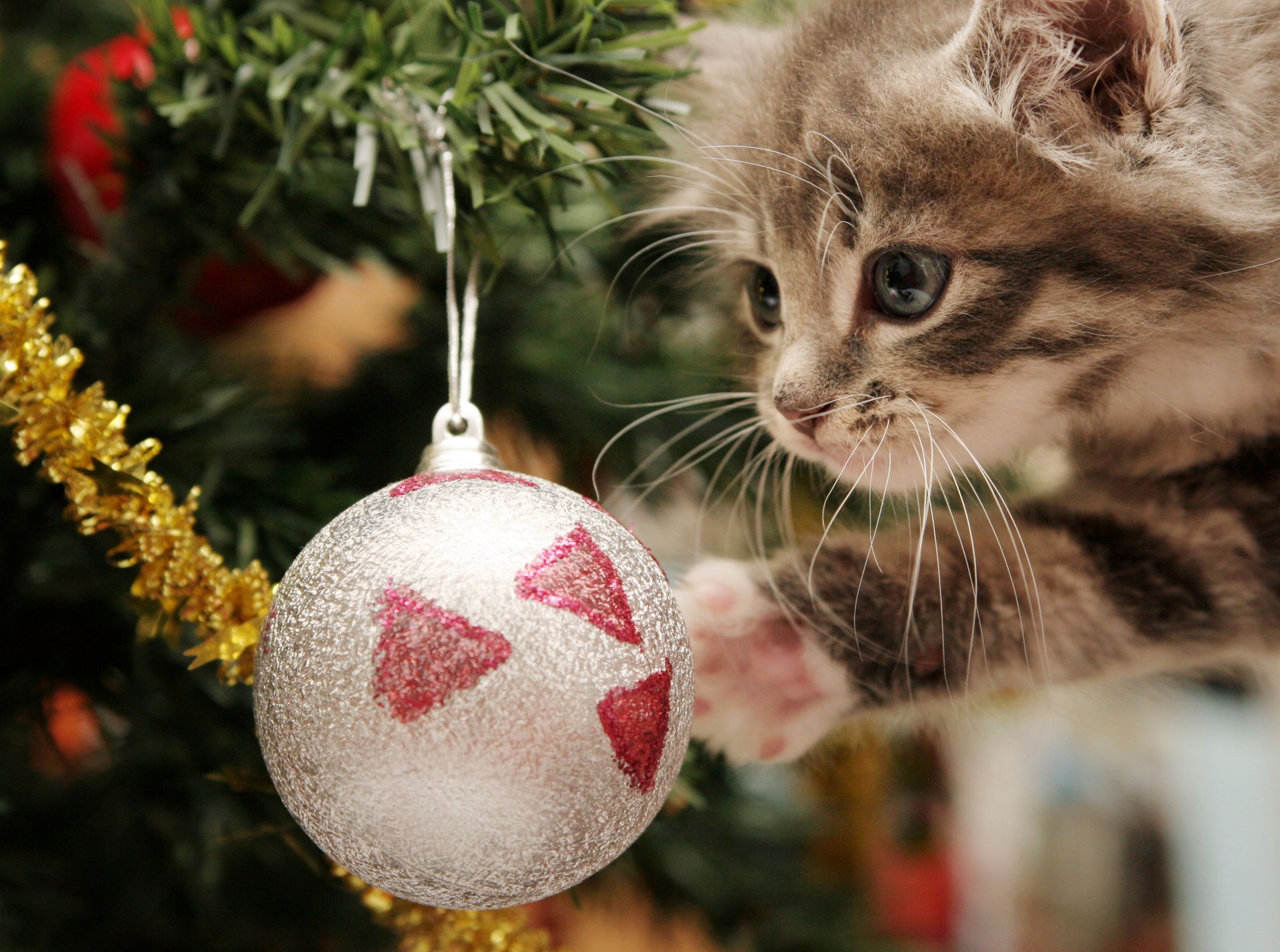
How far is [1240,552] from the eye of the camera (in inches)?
20.2

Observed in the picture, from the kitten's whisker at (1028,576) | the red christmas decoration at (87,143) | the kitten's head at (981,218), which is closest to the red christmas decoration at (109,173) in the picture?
the red christmas decoration at (87,143)

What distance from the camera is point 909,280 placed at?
44 cm

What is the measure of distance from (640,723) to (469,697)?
0.05 meters

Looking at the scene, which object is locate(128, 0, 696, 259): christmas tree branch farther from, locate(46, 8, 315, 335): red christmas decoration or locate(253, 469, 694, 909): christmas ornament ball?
locate(253, 469, 694, 909): christmas ornament ball

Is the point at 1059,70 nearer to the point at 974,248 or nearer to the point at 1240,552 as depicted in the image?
the point at 974,248

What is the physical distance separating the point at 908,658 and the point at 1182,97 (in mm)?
276

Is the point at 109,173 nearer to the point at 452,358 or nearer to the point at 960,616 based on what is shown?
the point at 452,358

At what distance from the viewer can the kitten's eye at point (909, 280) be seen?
0.42 meters

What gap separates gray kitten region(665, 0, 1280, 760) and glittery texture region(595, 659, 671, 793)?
161mm

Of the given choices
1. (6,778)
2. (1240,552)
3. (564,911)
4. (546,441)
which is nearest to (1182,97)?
(1240,552)

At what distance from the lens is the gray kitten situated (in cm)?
40

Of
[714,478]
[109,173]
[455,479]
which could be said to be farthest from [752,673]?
[109,173]

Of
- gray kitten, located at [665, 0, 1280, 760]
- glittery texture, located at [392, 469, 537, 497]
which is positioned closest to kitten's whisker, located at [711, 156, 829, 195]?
gray kitten, located at [665, 0, 1280, 760]

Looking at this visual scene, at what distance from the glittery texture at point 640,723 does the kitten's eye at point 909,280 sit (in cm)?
22
